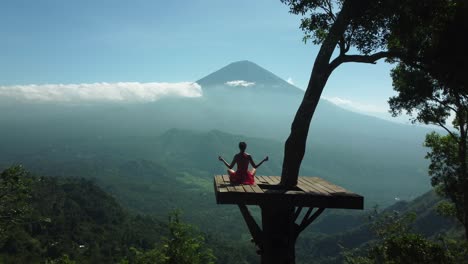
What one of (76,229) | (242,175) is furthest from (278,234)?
(76,229)

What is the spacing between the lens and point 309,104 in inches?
320

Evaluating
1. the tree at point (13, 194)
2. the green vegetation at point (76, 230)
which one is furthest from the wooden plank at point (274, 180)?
the green vegetation at point (76, 230)

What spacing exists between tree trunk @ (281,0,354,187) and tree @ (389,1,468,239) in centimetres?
179

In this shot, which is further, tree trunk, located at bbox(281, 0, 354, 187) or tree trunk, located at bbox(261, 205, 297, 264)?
tree trunk, located at bbox(281, 0, 354, 187)

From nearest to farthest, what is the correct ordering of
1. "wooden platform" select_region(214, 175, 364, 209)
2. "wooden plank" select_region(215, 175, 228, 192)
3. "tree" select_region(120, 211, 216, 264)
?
"wooden platform" select_region(214, 175, 364, 209) < "wooden plank" select_region(215, 175, 228, 192) < "tree" select_region(120, 211, 216, 264)

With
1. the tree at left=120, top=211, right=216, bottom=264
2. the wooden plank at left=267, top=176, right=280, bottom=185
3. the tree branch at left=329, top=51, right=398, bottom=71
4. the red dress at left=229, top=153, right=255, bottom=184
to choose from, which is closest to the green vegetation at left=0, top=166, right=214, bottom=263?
the tree at left=120, top=211, right=216, bottom=264

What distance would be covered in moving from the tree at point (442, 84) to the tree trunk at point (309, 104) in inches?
70.5

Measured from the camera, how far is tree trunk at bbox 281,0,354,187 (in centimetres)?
817

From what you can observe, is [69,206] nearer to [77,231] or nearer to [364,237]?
[77,231]

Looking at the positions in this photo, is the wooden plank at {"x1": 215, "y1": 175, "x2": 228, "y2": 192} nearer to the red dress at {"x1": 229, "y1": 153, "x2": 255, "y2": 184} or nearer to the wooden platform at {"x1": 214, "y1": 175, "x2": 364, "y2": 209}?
the wooden platform at {"x1": 214, "y1": 175, "x2": 364, "y2": 209}

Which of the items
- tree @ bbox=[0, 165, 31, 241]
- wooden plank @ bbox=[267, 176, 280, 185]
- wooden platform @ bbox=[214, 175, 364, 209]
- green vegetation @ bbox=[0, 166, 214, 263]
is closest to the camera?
wooden platform @ bbox=[214, 175, 364, 209]

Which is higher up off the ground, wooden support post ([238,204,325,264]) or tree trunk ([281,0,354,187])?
tree trunk ([281,0,354,187])

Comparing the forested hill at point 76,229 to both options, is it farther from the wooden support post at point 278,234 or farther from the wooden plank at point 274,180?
the wooden support post at point 278,234

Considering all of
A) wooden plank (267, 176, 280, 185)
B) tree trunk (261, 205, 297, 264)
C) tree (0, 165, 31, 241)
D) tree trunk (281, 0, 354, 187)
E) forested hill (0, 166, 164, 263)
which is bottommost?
forested hill (0, 166, 164, 263)
